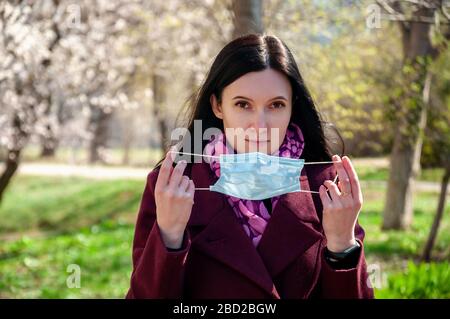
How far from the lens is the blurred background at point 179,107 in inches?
264

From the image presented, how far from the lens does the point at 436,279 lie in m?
4.64

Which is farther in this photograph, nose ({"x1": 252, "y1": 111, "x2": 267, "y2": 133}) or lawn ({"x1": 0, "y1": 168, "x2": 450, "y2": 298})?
lawn ({"x1": 0, "y1": 168, "x2": 450, "y2": 298})

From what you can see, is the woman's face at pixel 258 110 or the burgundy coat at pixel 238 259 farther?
the woman's face at pixel 258 110

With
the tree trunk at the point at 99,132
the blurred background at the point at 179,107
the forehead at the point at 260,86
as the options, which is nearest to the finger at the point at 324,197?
the forehead at the point at 260,86

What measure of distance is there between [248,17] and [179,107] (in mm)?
6171

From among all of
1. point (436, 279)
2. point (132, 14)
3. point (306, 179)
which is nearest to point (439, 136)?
point (436, 279)

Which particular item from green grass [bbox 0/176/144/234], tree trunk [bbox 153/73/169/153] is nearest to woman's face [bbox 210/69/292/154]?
green grass [bbox 0/176/144/234]

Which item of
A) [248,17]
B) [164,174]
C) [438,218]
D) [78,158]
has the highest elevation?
[248,17]

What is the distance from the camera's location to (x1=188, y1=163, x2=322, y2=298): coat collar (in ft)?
6.54

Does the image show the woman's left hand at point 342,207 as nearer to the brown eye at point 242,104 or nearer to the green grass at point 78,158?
the brown eye at point 242,104

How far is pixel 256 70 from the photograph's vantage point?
2.10 metres

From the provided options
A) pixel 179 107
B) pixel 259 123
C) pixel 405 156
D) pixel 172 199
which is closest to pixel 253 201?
pixel 259 123

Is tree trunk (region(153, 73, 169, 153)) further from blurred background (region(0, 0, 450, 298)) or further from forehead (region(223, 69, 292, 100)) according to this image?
forehead (region(223, 69, 292, 100))

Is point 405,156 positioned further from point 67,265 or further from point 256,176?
point 256,176
